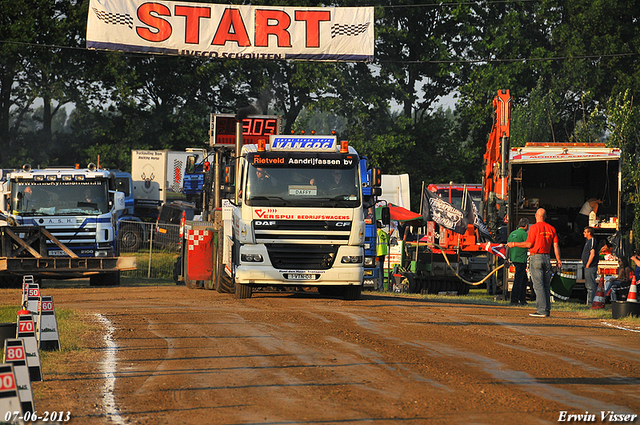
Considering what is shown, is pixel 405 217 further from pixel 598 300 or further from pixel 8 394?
pixel 8 394

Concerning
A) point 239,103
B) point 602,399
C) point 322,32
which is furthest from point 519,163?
point 239,103

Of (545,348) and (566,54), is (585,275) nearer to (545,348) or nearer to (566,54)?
(545,348)

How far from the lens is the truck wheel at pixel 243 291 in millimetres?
17250

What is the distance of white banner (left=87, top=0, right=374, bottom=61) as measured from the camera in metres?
26.5

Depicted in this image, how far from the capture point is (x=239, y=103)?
51375 millimetres

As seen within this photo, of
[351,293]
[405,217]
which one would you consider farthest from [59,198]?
[405,217]

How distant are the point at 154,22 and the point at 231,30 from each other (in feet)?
7.99

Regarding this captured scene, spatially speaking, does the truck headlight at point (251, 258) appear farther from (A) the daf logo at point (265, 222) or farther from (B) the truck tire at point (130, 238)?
(B) the truck tire at point (130, 238)

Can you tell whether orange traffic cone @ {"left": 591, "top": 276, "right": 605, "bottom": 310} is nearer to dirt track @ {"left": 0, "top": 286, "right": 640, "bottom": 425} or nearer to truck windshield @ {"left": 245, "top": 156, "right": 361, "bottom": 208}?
dirt track @ {"left": 0, "top": 286, "right": 640, "bottom": 425}

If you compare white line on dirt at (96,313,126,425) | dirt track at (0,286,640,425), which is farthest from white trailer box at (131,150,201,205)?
white line on dirt at (96,313,126,425)

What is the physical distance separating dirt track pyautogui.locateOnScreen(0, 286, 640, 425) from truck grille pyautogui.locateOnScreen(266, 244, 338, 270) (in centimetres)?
205

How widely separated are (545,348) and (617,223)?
1087 centimetres

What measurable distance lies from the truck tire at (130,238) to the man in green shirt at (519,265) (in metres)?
17.3

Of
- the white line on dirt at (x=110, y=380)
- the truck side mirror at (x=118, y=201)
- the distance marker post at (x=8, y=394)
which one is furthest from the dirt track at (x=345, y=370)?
the truck side mirror at (x=118, y=201)
